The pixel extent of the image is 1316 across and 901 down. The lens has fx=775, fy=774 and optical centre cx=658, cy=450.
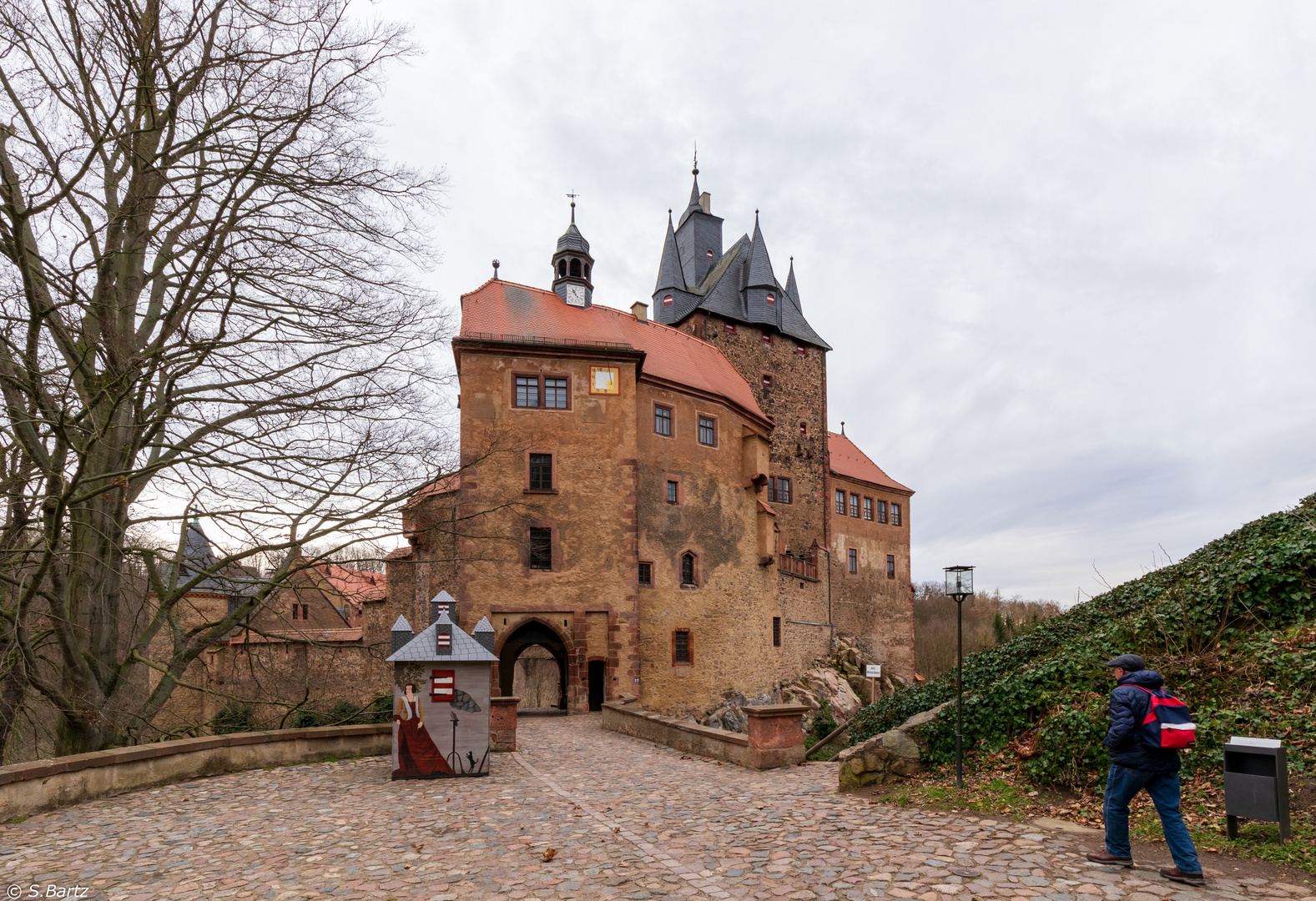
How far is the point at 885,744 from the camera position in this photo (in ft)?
29.1

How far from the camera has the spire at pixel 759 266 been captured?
36.1 m

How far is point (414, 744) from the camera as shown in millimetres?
10188

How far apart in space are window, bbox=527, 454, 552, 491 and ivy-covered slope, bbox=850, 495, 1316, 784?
1266 centimetres

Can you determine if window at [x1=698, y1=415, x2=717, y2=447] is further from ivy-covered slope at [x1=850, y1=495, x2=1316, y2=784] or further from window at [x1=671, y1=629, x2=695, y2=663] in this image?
ivy-covered slope at [x1=850, y1=495, x2=1316, y2=784]

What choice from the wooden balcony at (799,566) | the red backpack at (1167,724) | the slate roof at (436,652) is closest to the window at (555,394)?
the slate roof at (436,652)

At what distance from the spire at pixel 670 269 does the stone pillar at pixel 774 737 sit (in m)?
29.1

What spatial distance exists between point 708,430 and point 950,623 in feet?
130

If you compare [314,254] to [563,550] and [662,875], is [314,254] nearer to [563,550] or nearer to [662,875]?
[662,875]

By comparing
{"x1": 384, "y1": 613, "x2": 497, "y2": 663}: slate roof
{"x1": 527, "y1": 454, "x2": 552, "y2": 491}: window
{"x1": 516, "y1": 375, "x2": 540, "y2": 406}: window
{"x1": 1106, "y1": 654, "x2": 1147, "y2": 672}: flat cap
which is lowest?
{"x1": 384, "y1": 613, "x2": 497, "y2": 663}: slate roof

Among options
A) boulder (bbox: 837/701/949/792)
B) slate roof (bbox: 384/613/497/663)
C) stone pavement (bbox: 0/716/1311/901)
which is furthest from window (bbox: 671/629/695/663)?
boulder (bbox: 837/701/949/792)

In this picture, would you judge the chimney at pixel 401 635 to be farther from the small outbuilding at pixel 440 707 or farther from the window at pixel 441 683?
the window at pixel 441 683

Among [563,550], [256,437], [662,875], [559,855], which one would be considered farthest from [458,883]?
[563,550]

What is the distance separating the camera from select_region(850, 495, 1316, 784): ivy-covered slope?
700 cm

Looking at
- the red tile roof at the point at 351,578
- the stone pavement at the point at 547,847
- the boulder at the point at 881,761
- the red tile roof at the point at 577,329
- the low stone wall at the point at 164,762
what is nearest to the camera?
the stone pavement at the point at 547,847
